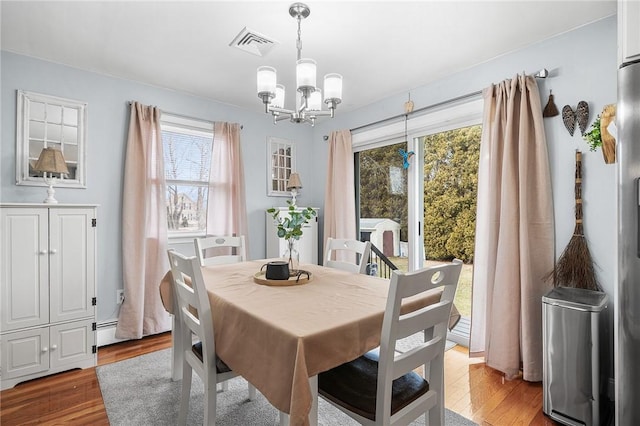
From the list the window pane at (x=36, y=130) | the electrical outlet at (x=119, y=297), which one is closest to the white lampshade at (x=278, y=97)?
the window pane at (x=36, y=130)

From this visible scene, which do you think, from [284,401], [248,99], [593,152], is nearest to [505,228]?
[593,152]

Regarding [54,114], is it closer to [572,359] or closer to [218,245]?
[218,245]

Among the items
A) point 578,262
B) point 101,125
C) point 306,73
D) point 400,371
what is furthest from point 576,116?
point 101,125

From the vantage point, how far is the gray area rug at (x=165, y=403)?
6.19ft

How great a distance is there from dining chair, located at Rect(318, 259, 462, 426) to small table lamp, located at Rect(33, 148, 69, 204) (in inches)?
101

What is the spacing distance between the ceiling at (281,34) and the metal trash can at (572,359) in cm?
183

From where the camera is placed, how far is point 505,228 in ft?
8.01

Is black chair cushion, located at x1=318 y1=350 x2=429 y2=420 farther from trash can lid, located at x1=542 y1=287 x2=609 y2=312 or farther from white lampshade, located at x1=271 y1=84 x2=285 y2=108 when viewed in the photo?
white lampshade, located at x1=271 y1=84 x2=285 y2=108

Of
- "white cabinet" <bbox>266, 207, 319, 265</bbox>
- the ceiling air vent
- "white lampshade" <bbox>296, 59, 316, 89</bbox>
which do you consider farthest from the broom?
"white cabinet" <bbox>266, 207, 319, 265</bbox>

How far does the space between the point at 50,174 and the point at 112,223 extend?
62 cm

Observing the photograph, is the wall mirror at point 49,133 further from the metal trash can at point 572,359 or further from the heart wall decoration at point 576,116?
the heart wall decoration at point 576,116

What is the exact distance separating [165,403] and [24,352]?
3.88 feet

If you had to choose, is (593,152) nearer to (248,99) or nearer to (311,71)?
(311,71)

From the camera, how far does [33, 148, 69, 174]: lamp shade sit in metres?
2.48
